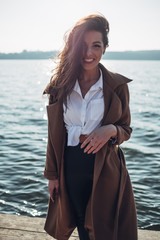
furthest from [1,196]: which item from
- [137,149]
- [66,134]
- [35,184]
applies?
[137,149]

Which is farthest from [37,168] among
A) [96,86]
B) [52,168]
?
[96,86]

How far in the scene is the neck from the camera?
2.64 meters

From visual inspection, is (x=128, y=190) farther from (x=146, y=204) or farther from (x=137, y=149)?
(x=137, y=149)

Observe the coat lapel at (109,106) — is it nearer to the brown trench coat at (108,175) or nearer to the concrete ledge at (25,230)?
the brown trench coat at (108,175)

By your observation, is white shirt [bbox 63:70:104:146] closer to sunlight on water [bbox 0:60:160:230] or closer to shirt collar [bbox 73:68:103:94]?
shirt collar [bbox 73:68:103:94]

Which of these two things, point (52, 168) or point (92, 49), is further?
point (52, 168)

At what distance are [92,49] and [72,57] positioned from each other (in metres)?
0.16

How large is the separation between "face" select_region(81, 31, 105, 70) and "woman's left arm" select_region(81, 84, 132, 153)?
273 millimetres

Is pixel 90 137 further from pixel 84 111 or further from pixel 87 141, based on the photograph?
pixel 84 111

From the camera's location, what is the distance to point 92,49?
2.50 meters

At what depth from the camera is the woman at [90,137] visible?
250cm

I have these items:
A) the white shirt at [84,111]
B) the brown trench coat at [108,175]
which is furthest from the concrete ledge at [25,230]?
the white shirt at [84,111]

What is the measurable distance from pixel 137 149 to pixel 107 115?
7.96 meters

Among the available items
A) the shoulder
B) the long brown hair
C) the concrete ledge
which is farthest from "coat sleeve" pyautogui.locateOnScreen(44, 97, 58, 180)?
the concrete ledge
